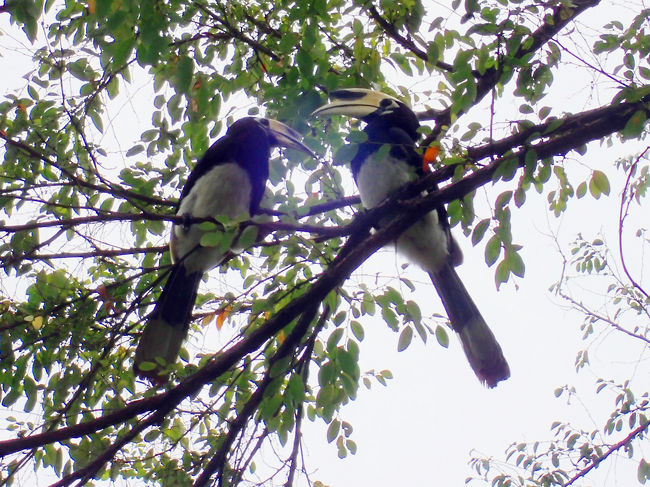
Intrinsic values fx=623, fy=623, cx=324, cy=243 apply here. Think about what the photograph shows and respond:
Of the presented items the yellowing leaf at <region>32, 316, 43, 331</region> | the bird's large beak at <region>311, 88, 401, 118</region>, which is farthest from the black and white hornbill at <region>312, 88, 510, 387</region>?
the yellowing leaf at <region>32, 316, 43, 331</region>

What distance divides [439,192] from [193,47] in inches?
49.1

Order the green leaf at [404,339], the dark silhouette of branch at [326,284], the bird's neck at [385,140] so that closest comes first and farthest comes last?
the dark silhouette of branch at [326,284]
the green leaf at [404,339]
the bird's neck at [385,140]

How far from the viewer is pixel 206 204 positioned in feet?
9.41

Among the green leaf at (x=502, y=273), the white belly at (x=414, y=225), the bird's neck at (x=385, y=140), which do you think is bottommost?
the green leaf at (x=502, y=273)

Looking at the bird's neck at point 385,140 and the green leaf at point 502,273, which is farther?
the bird's neck at point 385,140

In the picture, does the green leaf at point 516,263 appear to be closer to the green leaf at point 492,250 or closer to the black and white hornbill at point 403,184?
the green leaf at point 492,250

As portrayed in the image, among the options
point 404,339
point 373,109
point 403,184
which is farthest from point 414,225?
point 404,339

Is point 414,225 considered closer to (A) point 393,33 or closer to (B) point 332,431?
(A) point 393,33

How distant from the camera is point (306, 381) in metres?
2.30

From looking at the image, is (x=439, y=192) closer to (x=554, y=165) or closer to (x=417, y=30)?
(x=554, y=165)

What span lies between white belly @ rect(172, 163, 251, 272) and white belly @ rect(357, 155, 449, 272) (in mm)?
591

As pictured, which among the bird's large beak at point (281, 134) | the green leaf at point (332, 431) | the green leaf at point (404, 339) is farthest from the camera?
the bird's large beak at point (281, 134)

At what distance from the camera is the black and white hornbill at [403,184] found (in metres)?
2.48

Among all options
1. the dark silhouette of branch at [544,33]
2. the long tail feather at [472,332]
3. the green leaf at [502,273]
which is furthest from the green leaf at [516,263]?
the long tail feather at [472,332]
